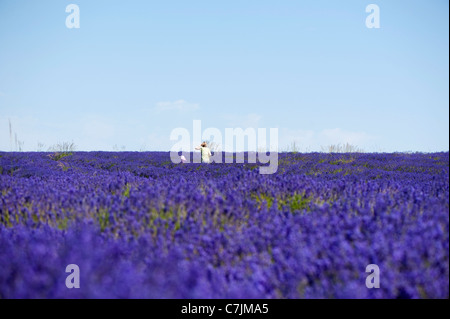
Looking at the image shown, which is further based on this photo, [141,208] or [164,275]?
[141,208]

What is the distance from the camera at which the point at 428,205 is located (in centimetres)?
263

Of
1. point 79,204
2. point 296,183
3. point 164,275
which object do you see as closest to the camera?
point 164,275

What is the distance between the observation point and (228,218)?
253 centimetres
